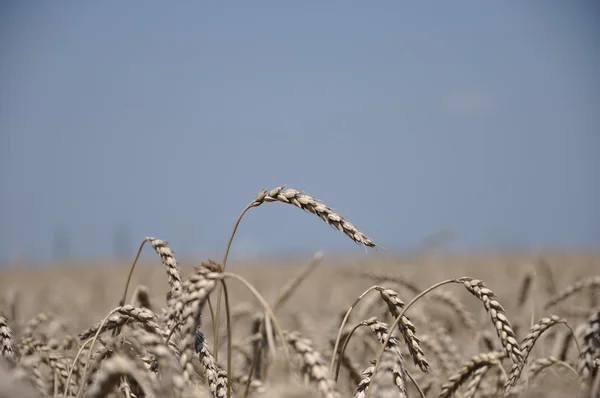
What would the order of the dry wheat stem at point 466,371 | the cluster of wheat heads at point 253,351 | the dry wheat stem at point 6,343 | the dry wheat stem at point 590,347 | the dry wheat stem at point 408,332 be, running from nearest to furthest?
1. the cluster of wheat heads at point 253,351
2. the dry wheat stem at point 590,347
3. the dry wheat stem at point 408,332
4. the dry wheat stem at point 6,343
5. the dry wheat stem at point 466,371

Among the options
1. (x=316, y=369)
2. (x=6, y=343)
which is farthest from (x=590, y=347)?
(x=6, y=343)

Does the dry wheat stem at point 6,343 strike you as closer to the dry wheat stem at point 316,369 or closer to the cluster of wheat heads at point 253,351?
the cluster of wheat heads at point 253,351

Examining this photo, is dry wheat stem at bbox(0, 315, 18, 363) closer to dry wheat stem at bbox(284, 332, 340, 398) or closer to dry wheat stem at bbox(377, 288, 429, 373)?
dry wheat stem at bbox(284, 332, 340, 398)

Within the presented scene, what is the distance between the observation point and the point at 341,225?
5.66ft

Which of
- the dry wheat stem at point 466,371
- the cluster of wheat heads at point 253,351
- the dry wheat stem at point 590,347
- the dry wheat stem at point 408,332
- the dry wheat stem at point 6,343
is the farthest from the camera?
the dry wheat stem at point 466,371

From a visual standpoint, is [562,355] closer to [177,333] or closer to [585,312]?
[585,312]

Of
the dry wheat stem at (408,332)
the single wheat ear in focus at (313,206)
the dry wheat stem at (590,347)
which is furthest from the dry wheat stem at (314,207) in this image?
the dry wheat stem at (590,347)

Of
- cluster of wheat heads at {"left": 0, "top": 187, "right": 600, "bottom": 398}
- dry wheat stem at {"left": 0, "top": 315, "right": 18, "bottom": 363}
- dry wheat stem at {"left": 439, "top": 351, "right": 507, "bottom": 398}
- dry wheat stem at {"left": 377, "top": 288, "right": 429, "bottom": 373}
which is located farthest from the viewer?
dry wheat stem at {"left": 439, "top": 351, "right": 507, "bottom": 398}

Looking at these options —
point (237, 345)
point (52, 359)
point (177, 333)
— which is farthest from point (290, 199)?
Result: point (237, 345)

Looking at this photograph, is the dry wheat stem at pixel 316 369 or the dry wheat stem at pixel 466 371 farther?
the dry wheat stem at pixel 466 371

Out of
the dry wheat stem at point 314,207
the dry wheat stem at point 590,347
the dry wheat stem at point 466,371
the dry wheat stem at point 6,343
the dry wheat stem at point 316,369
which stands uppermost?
the dry wheat stem at point 314,207

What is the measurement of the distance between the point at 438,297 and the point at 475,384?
1.34 meters

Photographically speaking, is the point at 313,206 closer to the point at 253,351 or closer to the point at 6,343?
the point at 6,343

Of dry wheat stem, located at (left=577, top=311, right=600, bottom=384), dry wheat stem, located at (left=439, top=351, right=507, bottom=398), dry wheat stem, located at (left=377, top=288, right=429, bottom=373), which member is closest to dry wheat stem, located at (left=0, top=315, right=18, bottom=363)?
dry wheat stem, located at (left=377, top=288, right=429, bottom=373)
